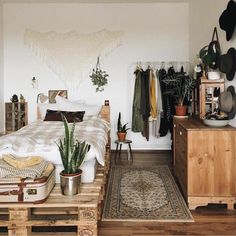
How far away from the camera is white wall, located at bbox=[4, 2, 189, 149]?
16.9ft

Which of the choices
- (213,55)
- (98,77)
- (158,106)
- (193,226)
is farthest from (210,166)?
(98,77)

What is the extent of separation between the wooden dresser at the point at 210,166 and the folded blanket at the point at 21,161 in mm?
1465

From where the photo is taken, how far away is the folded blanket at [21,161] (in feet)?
7.74

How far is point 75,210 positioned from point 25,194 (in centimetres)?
42

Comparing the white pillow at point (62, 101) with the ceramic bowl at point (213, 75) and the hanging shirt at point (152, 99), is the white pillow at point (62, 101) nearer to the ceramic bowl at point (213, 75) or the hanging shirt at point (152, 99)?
the hanging shirt at point (152, 99)

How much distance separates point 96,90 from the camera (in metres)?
5.28

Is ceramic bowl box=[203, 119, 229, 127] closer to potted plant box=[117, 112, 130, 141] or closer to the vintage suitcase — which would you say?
the vintage suitcase

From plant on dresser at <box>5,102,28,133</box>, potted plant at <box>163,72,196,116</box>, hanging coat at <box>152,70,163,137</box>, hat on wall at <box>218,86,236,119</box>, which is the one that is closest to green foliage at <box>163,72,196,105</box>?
potted plant at <box>163,72,196,116</box>

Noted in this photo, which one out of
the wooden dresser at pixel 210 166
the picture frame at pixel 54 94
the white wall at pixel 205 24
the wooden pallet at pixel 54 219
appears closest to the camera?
the wooden pallet at pixel 54 219

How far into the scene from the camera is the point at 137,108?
4.98m

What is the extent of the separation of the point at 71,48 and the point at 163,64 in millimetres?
1746

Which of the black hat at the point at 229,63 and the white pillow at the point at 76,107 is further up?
the black hat at the point at 229,63

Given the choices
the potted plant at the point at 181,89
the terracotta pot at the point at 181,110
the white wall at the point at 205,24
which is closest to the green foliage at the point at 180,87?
the potted plant at the point at 181,89

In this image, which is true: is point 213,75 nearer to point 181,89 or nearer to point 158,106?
point 181,89
